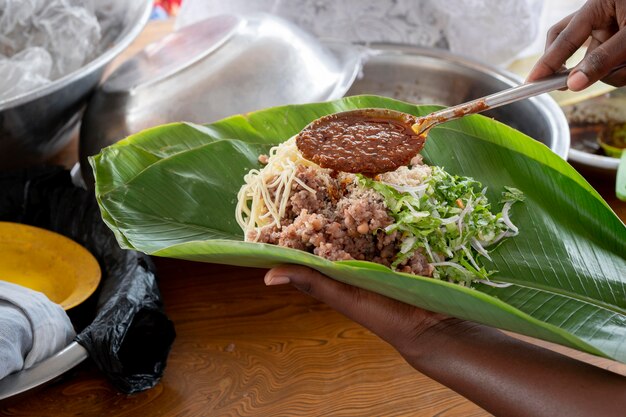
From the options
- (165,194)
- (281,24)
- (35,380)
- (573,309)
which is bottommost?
(35,380)

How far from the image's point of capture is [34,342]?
1.61 m

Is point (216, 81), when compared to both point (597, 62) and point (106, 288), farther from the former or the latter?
point (597, 62)

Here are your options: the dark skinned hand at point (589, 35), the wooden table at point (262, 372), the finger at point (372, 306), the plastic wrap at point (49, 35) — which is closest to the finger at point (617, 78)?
the dark skinned hand at point (589, 35)

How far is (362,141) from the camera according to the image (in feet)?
5.15

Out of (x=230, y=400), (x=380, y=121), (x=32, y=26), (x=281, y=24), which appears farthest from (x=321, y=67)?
(x=230, y=400)

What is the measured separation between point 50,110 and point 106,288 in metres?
0.68

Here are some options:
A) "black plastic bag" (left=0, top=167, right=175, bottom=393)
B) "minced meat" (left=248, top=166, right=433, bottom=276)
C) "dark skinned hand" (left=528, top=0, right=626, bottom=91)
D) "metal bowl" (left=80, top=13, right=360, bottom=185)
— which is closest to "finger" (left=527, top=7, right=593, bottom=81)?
"dark skinned hand" (left=528, top=0, right=626, bottom=91)

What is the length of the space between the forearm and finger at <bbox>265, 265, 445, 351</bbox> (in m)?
0.03

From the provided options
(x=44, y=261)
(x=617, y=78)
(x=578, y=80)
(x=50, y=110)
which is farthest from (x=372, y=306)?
(x=50, y=110)

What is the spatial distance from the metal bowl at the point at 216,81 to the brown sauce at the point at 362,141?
25.4 inches

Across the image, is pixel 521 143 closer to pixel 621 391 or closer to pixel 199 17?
pixel 621 391

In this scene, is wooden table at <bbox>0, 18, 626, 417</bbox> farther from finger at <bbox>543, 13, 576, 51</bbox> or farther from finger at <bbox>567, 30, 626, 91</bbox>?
finger at <bbox>543, 13, 576, 51</bbox>

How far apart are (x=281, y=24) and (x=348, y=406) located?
4.52ft

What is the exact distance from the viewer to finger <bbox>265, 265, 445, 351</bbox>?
1.45 meters
